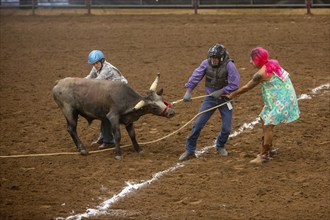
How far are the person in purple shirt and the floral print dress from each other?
551 millimetres

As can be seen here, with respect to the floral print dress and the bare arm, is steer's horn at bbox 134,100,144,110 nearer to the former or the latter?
the bare arm

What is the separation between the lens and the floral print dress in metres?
11.1

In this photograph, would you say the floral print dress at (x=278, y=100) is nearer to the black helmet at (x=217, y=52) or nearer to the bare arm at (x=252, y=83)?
the bare arm at (x=252, y=83)

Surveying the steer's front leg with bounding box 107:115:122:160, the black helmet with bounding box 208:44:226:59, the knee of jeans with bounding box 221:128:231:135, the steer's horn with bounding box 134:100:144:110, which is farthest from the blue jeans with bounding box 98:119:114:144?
the black helmet with bounding box 208:44:226:59

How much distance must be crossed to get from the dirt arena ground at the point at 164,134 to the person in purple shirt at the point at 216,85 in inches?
13.4

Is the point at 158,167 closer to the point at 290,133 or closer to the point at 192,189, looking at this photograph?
the point at 192,189

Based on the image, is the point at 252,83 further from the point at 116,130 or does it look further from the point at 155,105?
the point at 116,130

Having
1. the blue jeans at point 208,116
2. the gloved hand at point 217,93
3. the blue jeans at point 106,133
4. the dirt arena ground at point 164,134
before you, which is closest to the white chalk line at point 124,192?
the dirt arena ground at point 164,134

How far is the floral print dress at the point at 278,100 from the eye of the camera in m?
11.1

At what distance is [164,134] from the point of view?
13219 millimetres

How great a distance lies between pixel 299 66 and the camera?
58.7ft

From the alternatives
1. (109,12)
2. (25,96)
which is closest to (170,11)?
(109,12)

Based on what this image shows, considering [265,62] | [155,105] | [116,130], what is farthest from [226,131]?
[116,130]

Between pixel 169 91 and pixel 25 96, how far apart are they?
3.10 metres
